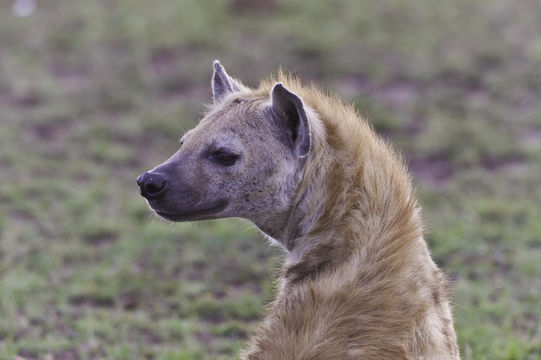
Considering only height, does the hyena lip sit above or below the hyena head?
below

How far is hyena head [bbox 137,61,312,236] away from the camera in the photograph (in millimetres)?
2984

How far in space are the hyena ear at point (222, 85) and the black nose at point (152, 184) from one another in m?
0.61

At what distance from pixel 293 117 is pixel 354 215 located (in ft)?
1.53

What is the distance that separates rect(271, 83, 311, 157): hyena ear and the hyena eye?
0.75 feet

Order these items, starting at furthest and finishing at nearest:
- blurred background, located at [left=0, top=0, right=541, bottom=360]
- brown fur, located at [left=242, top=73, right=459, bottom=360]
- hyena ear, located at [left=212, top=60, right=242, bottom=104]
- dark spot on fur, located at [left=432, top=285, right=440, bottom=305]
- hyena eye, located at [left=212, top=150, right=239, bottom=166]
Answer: blurred background, located at [left=0, top=0, right=541, bottom=360], hyena ear, located at [left=212, top=60, right=242, bottom=104], hyena eye, located at [left=212, top=150, right=239, bottom=166], dark spot on fur, located at [left=432, top=285, right=440, bottom=305], brown fur, located at [left=242, top=73, right=459, bottom=360]

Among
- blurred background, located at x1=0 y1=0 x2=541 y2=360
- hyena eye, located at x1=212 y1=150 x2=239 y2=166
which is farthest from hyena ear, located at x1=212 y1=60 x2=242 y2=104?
blurred background, located at x1=0 y1=0 x2=541 y2=360

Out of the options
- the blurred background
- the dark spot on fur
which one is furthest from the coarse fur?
the blurred background

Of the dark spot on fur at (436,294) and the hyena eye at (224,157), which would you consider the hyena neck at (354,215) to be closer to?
the dark spot on fur at (436,294)

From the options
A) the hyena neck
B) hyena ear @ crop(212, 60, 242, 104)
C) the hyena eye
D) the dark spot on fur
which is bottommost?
the dark spot on fur

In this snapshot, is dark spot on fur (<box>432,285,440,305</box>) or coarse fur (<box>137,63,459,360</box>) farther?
dark spot on fur (<box>432,285,440,305</box>)

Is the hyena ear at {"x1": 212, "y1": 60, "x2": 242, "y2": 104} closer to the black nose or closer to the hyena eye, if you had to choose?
the hyena eye

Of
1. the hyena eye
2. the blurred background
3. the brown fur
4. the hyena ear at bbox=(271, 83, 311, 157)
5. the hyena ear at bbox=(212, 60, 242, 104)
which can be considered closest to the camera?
the brown fur

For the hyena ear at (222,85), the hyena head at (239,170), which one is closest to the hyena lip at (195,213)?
the hyena head at (239,170)

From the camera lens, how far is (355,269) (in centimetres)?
262
